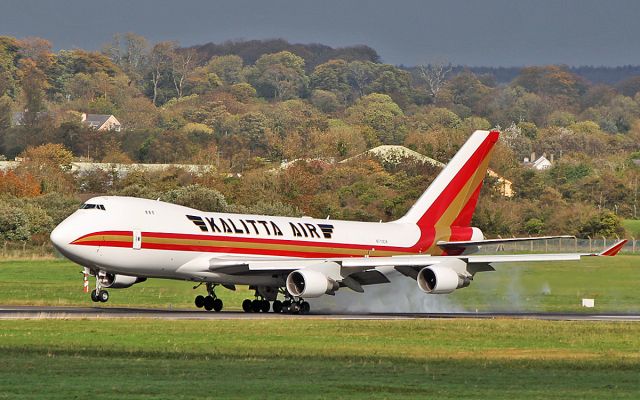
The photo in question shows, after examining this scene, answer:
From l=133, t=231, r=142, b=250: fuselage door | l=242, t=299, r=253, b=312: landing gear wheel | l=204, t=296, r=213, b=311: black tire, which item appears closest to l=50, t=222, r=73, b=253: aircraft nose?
l=133, t=231, r=142, b=250: fuselage door

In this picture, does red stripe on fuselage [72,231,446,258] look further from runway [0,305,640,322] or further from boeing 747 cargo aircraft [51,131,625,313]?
runway [0,305,640,322]

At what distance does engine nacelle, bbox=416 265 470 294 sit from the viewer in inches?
2195

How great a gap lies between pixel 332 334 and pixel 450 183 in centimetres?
2246

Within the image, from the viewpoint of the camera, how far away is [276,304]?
58125mm

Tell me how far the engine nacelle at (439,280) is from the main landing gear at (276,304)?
4.65 metres

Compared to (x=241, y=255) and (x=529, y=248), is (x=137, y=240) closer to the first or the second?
(x=241, y=255)

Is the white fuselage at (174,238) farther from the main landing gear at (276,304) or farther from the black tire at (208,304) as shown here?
the black tire at (208,304)

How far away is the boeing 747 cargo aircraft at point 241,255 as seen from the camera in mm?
54000

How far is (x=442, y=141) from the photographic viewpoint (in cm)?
16488

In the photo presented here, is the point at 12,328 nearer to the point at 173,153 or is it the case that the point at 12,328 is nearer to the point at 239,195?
the point at 239,195

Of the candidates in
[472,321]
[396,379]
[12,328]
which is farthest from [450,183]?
[396,379]

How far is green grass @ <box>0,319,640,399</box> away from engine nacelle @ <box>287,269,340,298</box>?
3920mm

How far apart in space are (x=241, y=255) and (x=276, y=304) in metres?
2.62

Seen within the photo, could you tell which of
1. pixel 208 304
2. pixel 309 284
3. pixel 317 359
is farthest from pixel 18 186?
pixel 317 359
